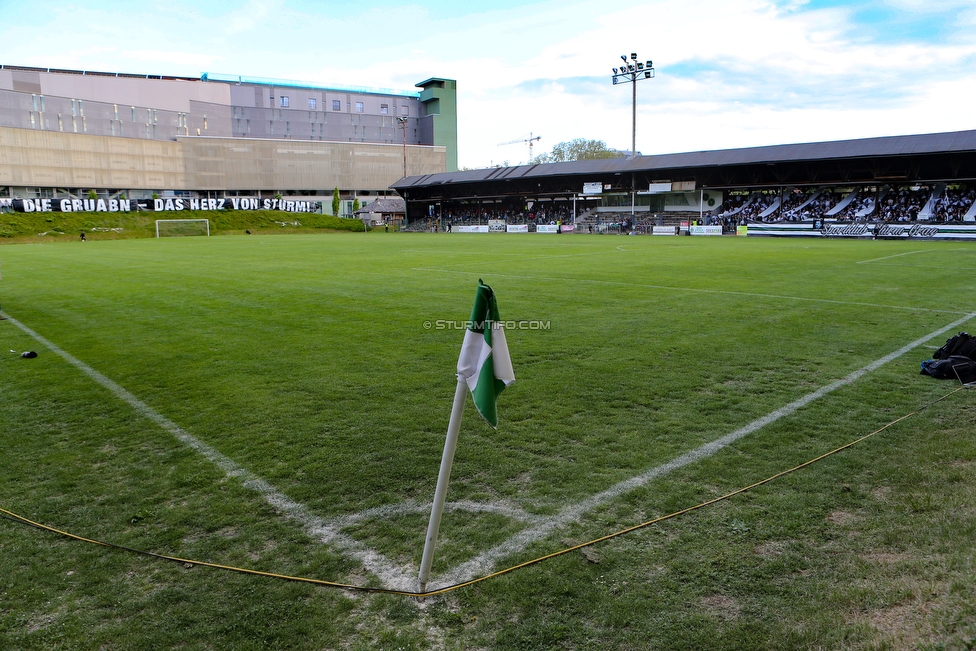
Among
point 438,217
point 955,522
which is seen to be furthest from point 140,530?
point 438,217

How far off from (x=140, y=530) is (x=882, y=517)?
4.62 metres

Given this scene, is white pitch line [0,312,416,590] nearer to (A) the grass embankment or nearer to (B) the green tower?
(A) the grass embankment

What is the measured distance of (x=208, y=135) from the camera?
347ft

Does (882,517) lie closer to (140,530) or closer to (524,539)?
(524,539)

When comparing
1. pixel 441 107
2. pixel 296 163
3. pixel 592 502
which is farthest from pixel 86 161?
pixel 592 502

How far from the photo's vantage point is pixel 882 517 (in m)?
4.07

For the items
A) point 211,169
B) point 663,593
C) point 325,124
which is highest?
point 325,124

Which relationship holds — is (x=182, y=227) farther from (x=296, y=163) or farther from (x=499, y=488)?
(x=499, y=488)

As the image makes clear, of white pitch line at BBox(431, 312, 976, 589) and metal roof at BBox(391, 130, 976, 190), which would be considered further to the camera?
metal roof at BBox(391, 130, 976, 190)

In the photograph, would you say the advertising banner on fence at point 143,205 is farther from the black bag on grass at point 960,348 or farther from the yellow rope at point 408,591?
the black bag on grass at point 960,348

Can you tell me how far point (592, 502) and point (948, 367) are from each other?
542 cm

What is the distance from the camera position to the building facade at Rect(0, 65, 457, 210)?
88.3 meters

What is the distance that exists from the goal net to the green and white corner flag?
2702 inches

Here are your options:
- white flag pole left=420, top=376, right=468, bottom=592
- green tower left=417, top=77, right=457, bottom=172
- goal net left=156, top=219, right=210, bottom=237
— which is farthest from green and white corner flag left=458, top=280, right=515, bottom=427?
Answer: green tower left=417, top=77, right=457, bottom=172
